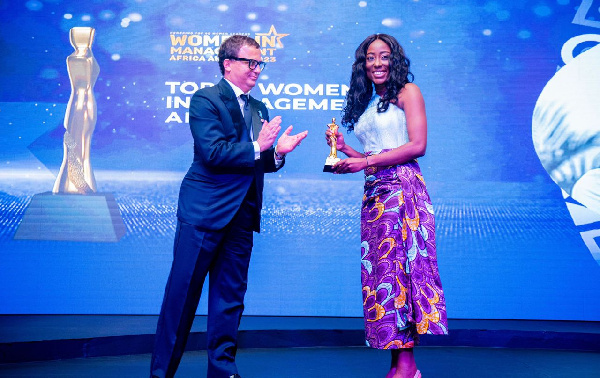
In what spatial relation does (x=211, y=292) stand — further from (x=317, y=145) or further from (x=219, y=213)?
(x=317, y=145)

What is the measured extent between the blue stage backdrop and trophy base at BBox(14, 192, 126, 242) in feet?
0.17

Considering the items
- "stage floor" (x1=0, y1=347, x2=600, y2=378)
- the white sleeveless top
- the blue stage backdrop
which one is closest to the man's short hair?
the white sleeveless top

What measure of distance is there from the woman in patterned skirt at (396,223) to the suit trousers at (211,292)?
51cm

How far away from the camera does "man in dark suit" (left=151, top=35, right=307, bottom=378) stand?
243cm

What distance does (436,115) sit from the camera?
4.33m

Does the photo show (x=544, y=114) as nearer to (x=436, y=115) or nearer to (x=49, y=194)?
(x=436, y=115)

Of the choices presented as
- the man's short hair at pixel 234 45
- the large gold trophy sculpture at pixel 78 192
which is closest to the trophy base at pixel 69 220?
the large gold trophy sculpture at pixel 78 192

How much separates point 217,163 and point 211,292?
524 mm

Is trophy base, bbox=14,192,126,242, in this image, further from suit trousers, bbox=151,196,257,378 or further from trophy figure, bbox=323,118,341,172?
trophy figure, bbox=323,118,341,172

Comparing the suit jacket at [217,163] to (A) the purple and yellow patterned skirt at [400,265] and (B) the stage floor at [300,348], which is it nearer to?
(A) the purple and yellow patterned skirt at [400,265]

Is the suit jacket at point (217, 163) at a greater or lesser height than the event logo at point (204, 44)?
lesser

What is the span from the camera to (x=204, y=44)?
4.35 meters

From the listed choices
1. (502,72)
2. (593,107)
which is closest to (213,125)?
(502,72)

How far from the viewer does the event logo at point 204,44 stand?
14.3 feet
